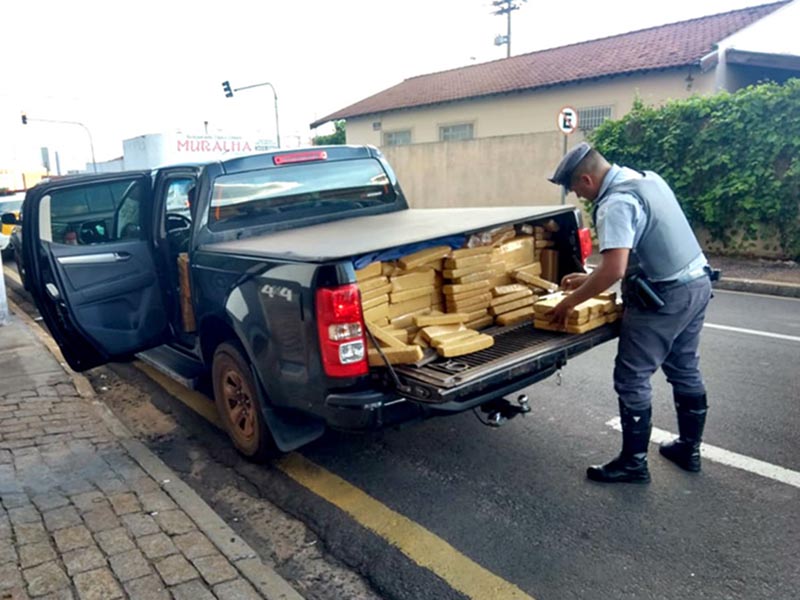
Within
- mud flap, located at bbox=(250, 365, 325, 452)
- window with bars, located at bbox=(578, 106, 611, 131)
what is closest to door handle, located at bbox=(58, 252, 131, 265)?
mud flap, located at bbox=(250, 365, 325, 452)

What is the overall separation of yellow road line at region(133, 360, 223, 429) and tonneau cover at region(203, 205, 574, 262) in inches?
56.8

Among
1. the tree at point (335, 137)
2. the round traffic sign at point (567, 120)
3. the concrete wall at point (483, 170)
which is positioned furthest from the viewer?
the tree at point (335, 137)

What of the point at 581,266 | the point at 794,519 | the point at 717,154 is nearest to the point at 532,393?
the point at 581,266

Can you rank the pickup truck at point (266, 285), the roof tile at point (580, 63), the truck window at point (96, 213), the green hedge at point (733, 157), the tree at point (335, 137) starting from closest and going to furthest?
the pickup truck at point (266, 285), the truck window at point (96, 213), the green hedge at point (733, 157), the roof tile at point (580, 63), the tree at point (335, 137)

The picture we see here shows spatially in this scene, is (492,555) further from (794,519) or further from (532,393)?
(532,393)

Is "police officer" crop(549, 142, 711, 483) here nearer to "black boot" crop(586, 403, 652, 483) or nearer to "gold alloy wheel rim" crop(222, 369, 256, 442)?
"black boot" crop(586, 403, 652, 483)

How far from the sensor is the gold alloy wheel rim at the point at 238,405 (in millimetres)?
3811

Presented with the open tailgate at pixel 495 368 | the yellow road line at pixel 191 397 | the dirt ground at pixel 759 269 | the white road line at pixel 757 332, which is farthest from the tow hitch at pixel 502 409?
the dirt ground at pixel 759 269

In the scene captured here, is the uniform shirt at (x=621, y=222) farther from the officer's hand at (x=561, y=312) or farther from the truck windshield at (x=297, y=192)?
the truck windshield at (x=297, y=192)

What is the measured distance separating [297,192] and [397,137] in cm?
1932

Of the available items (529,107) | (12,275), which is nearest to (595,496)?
(12,275)

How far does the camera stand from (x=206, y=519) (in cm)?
318

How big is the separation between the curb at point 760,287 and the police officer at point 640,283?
5855 mm

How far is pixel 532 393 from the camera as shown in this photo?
A: 4848mm
